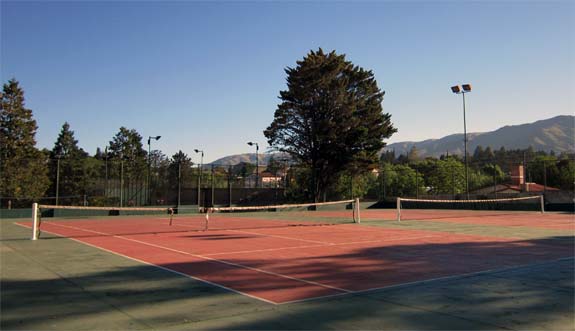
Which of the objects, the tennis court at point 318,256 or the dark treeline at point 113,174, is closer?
the tennis court at point 318,256

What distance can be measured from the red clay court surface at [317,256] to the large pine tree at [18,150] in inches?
1000

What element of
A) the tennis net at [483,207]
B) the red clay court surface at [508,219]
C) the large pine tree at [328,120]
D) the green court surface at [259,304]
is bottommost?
the green court surface at [259,304]

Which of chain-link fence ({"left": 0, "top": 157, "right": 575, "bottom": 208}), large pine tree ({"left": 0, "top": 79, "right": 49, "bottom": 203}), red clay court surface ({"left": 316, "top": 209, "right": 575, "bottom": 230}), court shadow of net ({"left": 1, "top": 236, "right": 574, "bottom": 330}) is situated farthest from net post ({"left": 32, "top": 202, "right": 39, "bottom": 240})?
large pine tree ({"left": 0, "top": 79, "right": 49, "bottom": 203})

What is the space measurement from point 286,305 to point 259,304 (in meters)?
0.38

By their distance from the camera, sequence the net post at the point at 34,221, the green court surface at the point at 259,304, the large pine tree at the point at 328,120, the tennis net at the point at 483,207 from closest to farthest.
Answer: the green court surface at the point at 259,304
the net post at the point at 34,221
the tennis net at the point at 483,207
the large pine tree at the point at 328,120

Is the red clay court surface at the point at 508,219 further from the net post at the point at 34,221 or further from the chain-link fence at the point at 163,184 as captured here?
the net post at the point at 34,221

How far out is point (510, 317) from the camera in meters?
5.78

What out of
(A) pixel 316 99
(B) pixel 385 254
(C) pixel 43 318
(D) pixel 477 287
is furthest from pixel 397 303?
(A) pixel 316 99

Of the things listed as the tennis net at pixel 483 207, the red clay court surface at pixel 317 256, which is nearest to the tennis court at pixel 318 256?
the red clay court surface at pixel 317 256

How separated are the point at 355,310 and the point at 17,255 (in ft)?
29.5

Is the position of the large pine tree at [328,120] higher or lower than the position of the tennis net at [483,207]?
higher

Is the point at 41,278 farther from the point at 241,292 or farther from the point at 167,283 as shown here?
the point at 241,292

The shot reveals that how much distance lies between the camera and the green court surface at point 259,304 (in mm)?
5496

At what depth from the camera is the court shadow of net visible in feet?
18.2
